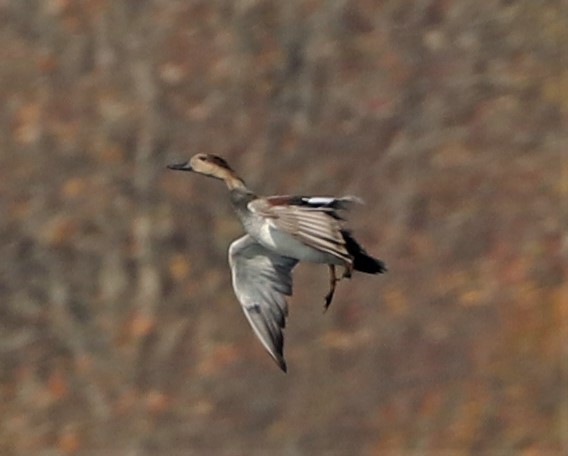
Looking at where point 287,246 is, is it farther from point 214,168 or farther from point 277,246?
point 214,168

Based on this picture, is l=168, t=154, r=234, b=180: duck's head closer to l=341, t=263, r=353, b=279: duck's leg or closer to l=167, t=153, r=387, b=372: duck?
l=167, t=153, r=387, b=372: duck

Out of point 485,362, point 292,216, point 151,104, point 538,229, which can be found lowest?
point 292,216

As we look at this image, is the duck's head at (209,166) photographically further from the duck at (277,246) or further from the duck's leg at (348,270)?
the duck's leg at (348,270)

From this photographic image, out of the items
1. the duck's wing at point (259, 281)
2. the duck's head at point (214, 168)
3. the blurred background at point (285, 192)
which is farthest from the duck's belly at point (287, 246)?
the blurred background at point (285, 192)

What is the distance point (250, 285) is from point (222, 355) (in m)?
4.95

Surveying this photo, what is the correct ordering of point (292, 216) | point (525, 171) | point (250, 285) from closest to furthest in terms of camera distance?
point (292, 216) < point (250, 285) < point (525, 171)

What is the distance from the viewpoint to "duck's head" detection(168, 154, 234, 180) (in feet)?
17.4

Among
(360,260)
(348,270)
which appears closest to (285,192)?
(360,260)

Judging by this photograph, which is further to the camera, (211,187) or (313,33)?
(313,33)

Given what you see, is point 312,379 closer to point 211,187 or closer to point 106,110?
point 211,187

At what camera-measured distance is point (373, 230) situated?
34.6ft

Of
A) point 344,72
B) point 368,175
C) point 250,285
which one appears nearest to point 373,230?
point 368,175

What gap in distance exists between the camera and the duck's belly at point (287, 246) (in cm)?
500

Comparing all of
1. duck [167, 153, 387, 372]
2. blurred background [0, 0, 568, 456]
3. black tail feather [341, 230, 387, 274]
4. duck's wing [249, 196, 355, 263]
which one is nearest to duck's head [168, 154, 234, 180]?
duck [167, 153, 387, 372]
